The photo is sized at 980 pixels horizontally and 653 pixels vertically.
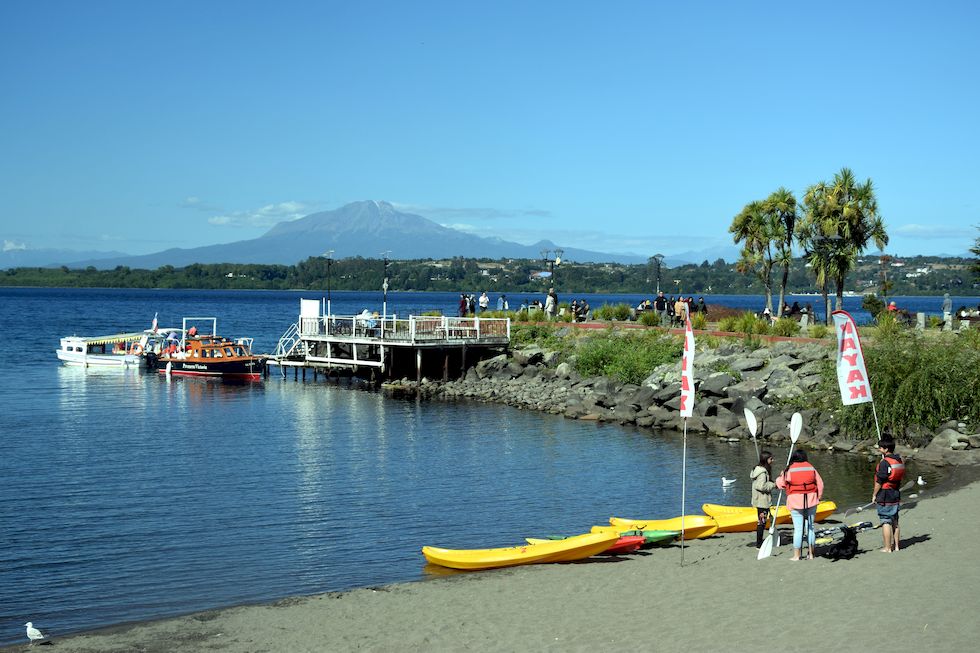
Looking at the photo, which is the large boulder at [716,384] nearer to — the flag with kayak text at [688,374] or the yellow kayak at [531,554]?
the yellow kayak at [531,554]

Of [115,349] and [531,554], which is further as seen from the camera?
[115,349]

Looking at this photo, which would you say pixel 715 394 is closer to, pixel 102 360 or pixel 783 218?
pixel 783 218

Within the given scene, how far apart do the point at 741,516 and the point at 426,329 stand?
33933 mm

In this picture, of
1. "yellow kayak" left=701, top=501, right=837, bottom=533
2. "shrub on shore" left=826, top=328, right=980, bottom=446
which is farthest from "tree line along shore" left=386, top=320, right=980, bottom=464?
"yellow kayak" left=701, top=501, right=837, bottom=533

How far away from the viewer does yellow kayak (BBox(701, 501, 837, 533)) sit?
848 inches

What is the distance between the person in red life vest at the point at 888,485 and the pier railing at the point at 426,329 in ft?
121

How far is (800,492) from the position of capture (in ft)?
56.1

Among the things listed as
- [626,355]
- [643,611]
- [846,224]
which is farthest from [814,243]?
[643,611]

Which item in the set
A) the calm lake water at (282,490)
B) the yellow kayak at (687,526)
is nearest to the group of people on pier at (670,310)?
the calm lake water at (282,490)

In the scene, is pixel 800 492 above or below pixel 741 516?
above

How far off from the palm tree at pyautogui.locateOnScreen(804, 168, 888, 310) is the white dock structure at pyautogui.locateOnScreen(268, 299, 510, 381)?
673 inches

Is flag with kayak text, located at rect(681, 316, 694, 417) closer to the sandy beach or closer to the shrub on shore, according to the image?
the sandy beach

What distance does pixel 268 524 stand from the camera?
79.3 ft

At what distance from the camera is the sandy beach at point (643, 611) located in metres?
13.8
